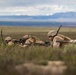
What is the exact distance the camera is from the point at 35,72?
8211 millimetres

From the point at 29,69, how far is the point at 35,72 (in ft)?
0.77

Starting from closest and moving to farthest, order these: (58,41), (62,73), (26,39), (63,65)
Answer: (62,73) → (63,65) → (58,41) → (26,39)

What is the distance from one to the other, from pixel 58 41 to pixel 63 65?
46.7ft

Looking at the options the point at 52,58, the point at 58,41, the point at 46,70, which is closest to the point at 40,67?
the point at 46,70

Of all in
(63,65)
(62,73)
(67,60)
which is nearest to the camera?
(62,73)

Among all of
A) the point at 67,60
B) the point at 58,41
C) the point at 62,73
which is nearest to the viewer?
the point at 62,73

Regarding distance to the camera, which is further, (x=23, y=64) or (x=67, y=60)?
(x=67, y=60)

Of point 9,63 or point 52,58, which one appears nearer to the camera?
point 9,63

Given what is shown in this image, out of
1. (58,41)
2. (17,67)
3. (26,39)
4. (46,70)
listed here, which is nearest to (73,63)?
(46,70)

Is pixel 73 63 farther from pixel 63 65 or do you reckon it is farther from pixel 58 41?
pixel 58 41

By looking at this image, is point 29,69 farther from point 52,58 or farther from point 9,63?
point 52,58

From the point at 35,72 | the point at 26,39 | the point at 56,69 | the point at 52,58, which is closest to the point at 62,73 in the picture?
the point at 56,69

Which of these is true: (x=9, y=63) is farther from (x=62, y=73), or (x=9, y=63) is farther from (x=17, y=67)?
(x=62, y=73)

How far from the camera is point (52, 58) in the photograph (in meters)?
10.0
